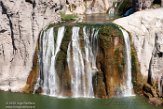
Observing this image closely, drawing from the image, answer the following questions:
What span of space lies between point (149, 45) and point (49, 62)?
538 centimetres

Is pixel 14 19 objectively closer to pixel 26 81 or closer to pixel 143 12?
pixel 26 81

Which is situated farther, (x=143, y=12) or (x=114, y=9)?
(x=114, y=9)

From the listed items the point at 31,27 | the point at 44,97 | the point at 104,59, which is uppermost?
the point at 31,27

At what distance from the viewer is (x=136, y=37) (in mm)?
23375

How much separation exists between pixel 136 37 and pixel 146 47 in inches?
29.4

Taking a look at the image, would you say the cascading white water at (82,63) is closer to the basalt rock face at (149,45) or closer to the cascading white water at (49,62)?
the cascading white water at (49,62)

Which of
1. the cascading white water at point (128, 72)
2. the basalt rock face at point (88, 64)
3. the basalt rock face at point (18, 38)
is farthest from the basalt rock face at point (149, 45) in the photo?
the basalt rock face at point (18, 38)

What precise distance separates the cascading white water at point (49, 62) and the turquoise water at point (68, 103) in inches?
27.3

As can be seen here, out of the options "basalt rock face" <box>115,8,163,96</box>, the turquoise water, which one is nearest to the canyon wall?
"basalt rock face" <box>115,8,163,96</box>

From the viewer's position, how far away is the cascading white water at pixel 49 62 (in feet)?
76.5

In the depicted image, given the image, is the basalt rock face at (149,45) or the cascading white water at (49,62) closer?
the basalt rock face at (149,45)

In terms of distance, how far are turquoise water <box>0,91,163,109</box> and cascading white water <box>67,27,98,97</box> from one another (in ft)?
2.35

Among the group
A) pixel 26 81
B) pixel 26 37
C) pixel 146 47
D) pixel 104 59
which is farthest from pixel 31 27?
pixel 146 47

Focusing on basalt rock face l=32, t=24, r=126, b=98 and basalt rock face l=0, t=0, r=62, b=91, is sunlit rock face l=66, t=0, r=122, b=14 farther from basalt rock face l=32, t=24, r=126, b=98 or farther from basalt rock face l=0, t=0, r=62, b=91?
basalt rock face l=32, t=24, r=126, b=98
